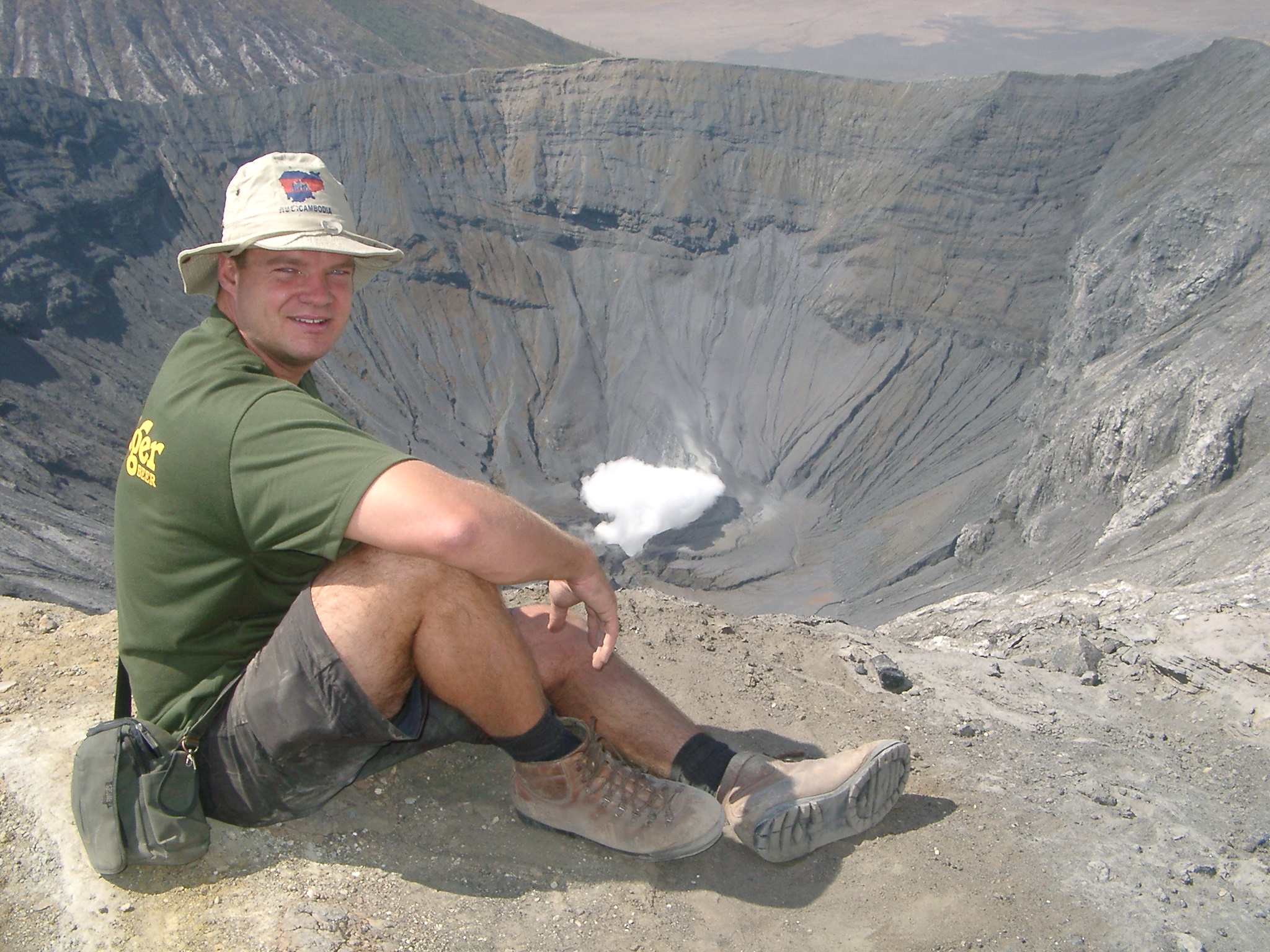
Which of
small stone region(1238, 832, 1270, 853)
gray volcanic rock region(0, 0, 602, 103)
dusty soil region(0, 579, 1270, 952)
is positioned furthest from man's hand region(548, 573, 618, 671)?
gray volcanic rock region(0, 0, 602, 103)

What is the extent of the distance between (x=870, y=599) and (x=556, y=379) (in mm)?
16591

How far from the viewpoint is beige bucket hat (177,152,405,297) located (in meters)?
2.72

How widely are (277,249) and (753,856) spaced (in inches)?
95.9

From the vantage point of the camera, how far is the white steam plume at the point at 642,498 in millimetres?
28272

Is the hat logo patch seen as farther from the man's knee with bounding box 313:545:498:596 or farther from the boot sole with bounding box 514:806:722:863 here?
the boot sole with bounding box 514:806:722:863

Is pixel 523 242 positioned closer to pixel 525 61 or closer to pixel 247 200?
pixel 247 200

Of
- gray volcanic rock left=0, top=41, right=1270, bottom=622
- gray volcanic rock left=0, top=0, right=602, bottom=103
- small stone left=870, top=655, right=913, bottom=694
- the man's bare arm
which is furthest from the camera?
gray volcanic rock left=0, top=0, right=602, bottom=103

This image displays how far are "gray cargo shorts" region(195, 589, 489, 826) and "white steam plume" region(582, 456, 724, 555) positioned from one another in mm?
24841

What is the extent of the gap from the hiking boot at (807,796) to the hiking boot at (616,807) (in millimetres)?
123

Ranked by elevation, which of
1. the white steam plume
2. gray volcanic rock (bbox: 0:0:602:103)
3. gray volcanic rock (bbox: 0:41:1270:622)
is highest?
gray volcanic rock (bbox: 0:0:602:103)

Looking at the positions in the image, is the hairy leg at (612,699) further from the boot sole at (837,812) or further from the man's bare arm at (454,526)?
the man's bare arm at (454,526)

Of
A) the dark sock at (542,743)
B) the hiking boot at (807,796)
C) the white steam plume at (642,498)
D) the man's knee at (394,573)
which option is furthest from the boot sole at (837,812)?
the white steam plume at (642,498)

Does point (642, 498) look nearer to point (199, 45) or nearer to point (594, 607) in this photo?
point (594, 607)

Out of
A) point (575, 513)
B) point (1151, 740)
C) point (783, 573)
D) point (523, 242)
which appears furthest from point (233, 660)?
point (523, 242)
